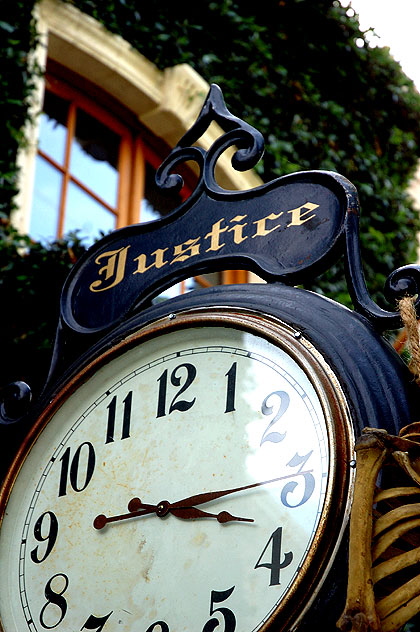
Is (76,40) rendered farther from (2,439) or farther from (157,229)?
(2,439)

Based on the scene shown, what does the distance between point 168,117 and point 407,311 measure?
2.90m

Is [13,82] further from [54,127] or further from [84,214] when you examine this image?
[84,214]

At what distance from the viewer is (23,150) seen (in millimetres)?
3697

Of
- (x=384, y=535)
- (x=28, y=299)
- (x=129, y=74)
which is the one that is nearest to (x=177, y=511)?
(x=384, y=535)

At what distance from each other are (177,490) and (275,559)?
26cm

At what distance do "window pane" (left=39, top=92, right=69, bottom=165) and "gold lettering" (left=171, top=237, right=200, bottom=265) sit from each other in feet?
6.88

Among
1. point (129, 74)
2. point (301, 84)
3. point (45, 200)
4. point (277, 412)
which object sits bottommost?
point (277, 412)

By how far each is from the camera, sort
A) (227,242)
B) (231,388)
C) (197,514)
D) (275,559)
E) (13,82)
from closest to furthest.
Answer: (275,559) < (197,514) < (231,388) < (227,242) < (13,82)

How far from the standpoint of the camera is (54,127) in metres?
4.15

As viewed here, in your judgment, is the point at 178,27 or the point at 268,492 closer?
the point at 268,492

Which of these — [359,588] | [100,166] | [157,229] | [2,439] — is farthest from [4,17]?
[359,588]

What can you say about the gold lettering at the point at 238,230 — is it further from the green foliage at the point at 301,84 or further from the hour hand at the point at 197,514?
the green foliage at the point at 301,84

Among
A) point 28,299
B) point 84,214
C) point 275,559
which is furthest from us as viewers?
point 84,214

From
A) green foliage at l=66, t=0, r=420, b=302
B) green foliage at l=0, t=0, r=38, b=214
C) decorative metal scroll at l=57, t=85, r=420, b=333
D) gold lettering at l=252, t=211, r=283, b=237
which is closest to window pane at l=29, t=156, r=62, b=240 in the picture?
green foliage at l=0, t=0, r=38, b=214
